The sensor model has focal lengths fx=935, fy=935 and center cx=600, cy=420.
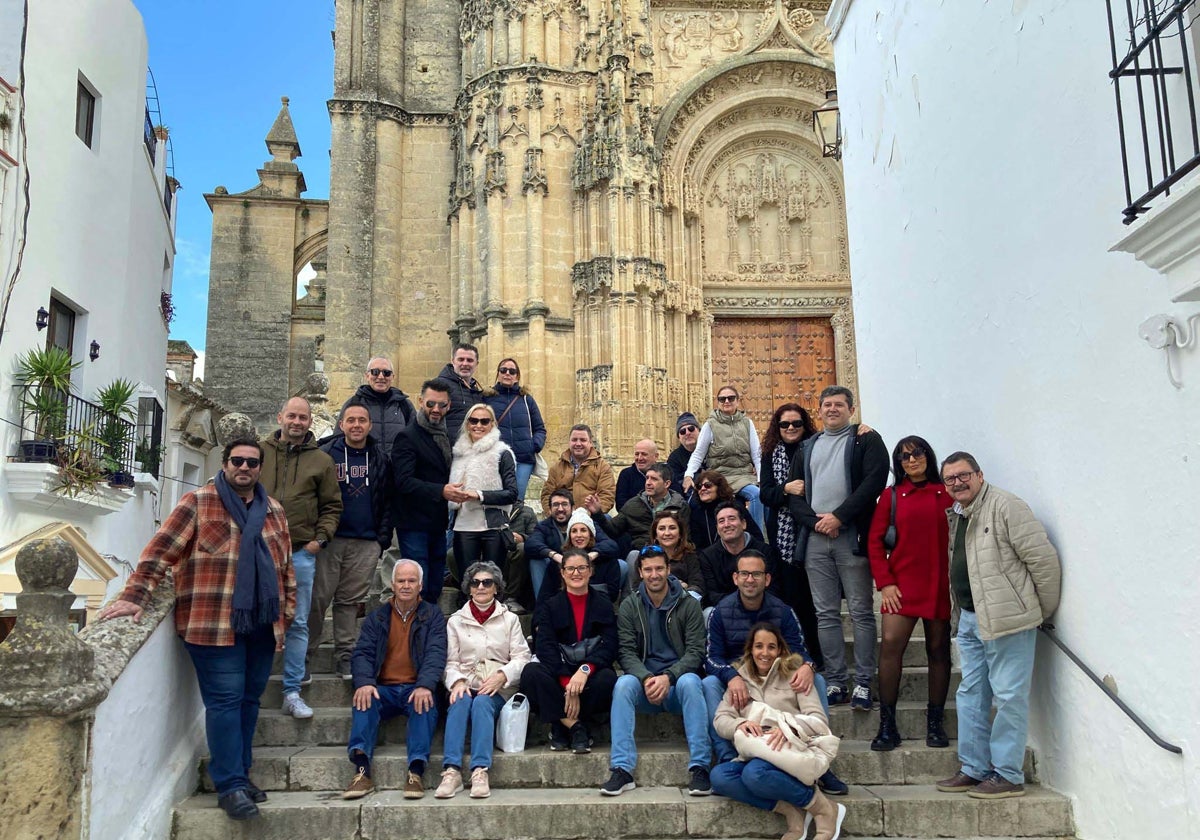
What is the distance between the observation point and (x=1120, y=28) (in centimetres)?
454

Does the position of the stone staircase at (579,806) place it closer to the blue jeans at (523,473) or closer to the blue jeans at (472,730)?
the blue jeans at (472,730)

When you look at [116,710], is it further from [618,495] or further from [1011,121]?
[1011,121]

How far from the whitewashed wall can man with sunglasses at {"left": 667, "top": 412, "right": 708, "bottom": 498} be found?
154 inches

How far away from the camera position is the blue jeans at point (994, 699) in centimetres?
493

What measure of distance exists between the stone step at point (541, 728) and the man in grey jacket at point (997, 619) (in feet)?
1.88

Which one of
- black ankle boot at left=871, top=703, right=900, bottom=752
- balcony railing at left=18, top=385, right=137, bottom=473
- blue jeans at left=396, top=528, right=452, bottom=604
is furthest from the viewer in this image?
balcony railing at left=18, top=385, right=137, bottom=473

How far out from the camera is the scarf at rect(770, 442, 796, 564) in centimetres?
639

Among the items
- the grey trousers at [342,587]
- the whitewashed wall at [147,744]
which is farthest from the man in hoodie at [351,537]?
the whitewashed wall at [147,744]

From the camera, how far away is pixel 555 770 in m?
5.25

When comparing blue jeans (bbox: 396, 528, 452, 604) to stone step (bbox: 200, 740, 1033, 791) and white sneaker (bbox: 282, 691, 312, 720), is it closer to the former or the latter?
white sneaker (bbox: 282, 691, 312, 720)

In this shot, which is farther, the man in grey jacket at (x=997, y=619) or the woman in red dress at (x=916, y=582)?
the woman in red dress at (x=916, y=582)

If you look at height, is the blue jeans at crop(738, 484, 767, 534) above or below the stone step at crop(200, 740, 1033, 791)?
above

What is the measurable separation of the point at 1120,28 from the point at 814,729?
12.5 ft

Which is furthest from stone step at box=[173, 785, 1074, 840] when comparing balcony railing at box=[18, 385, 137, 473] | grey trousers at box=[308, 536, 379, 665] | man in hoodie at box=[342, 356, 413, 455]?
balcony railing at box=[18, 385, 137, 473]
